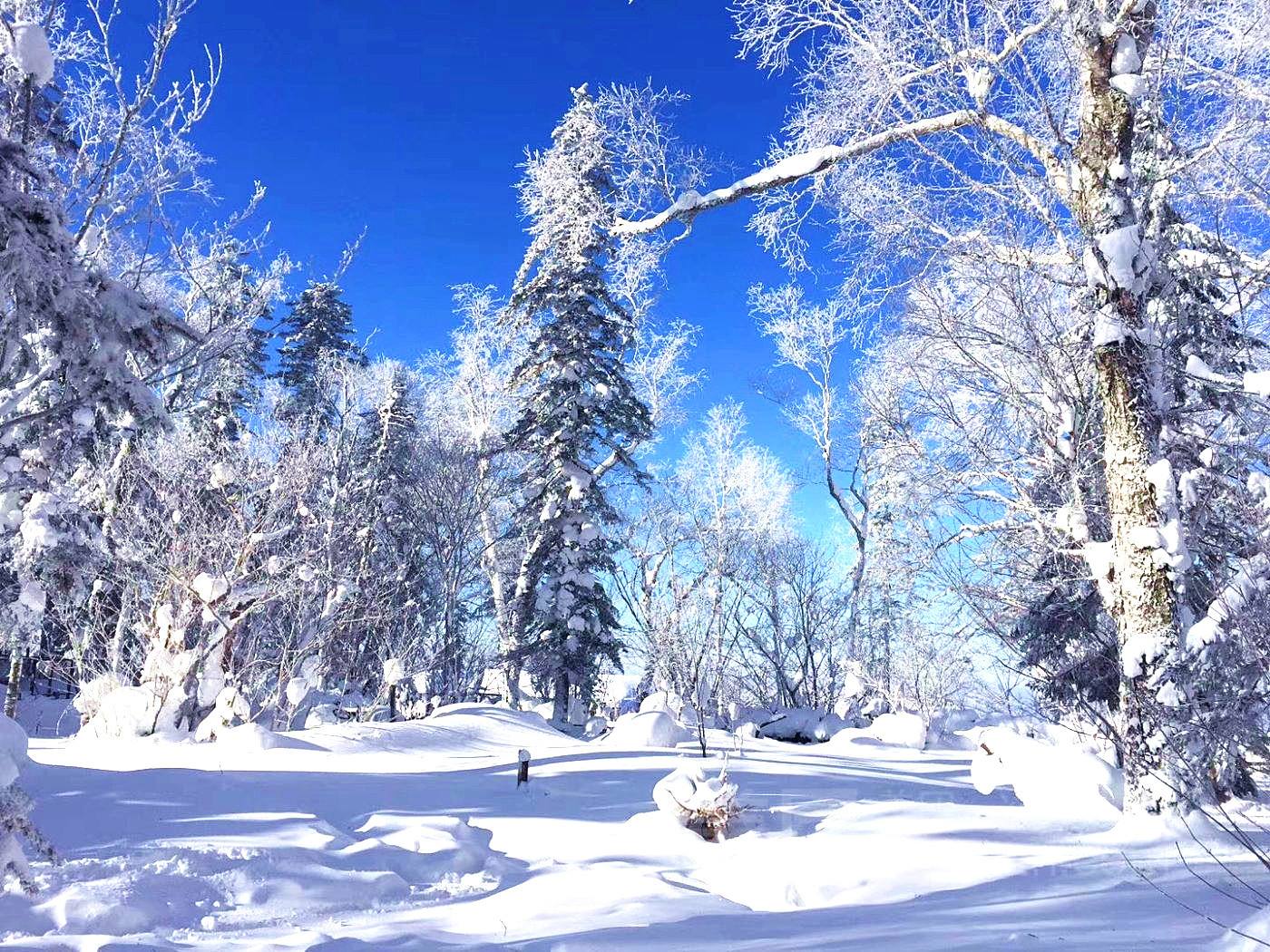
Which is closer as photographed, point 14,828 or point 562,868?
point 14,828

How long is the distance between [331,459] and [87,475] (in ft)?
14.8

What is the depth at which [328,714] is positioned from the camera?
56.9 feet

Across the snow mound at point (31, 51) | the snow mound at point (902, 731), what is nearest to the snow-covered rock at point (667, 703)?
the snow mound at point (902, 731)

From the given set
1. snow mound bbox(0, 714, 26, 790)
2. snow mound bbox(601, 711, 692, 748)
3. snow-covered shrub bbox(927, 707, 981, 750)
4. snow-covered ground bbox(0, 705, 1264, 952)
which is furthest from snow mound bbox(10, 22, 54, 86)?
snow-covered shrub bbox(927, 707, 981, 750)

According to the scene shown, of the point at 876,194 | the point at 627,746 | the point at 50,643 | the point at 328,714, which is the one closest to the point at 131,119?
the point at 876,194

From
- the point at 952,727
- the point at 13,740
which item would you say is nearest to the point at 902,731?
the point at 952,727

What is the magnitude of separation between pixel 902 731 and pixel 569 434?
29.3 ft

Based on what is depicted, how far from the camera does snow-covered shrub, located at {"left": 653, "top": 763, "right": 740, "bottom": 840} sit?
6.73 metres

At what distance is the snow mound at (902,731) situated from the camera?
16.2 meters

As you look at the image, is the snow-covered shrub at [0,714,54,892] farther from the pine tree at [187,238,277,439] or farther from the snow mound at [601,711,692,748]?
the snow mound at [601,711,692,748]

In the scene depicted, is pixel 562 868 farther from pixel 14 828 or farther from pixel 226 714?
pixel 226 714

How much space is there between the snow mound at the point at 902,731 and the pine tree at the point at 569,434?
18.2 ft

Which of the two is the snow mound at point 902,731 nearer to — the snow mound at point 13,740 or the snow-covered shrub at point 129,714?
the snow-covered shrub at point 129,714

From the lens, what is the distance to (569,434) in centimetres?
1691
